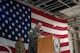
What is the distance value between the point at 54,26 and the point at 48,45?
3.83 m

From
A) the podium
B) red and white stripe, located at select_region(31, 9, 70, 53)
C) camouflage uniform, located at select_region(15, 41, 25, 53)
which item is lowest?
camouflage uniform, located at select_region(15, 41, 25, 53)

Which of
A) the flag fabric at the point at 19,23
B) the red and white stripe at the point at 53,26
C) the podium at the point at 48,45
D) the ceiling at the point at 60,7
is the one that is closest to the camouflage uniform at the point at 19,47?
the flag fabric at the point at 19,23

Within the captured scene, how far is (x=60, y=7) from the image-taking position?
6863mm

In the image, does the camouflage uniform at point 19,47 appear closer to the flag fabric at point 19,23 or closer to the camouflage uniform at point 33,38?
the flag fabric at point 19,23

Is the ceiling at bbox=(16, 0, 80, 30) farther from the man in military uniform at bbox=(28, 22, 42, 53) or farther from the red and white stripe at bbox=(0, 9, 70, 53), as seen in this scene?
the man in military uniform at bbox=(28, 22, 42, 53)

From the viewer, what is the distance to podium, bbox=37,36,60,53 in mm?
2719

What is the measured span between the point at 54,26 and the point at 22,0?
5.32 ft

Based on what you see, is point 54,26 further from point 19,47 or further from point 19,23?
point 19,47

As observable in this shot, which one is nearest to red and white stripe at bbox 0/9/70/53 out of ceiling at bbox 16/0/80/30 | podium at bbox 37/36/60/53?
ceiling at bbox 16/0/80/30

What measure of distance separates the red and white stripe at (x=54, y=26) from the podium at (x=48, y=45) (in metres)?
3.00

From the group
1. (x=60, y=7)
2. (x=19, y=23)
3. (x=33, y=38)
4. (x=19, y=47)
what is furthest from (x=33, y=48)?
(x=60, y=7)

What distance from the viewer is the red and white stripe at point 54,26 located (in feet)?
19.8

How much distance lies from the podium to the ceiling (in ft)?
10.6

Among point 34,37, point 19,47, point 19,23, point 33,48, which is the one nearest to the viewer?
point 34,37
